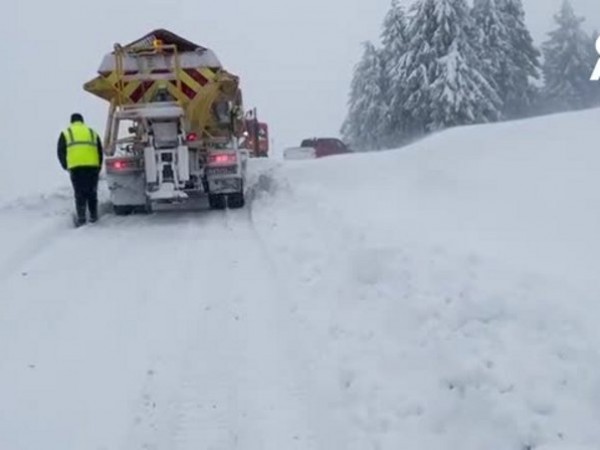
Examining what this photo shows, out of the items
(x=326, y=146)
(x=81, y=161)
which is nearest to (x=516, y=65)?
(x=326, y=146)

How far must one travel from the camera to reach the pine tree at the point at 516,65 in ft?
137

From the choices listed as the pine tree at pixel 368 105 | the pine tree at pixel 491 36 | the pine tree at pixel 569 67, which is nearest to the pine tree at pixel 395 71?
the pine tree at pixel 368 105

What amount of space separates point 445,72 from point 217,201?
23.6m

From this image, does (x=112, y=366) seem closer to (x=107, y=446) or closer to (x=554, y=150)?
(x=107, y=446)

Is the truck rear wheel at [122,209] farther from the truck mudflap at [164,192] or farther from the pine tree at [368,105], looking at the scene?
the pine tree at [368,105]

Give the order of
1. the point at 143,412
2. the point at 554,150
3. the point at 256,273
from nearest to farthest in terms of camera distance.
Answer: the point at 143,412, the point at 256,273, the point at 554,150

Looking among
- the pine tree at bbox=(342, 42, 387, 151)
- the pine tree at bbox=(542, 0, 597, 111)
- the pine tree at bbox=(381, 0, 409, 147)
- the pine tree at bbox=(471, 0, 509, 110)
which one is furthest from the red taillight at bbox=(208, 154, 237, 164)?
the pine tree at bbox=(542, 0, 597, 111)

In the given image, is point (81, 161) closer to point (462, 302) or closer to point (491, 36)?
point (462, 302)

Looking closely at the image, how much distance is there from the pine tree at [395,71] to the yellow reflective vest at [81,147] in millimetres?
26472

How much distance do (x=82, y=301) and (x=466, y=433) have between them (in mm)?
4091

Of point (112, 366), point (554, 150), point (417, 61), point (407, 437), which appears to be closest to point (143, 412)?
point (112, 366)

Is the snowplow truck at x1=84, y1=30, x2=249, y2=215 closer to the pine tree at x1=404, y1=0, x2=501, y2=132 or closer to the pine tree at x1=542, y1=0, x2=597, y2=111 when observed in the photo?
the pine tree at x1=404, y1=0, x2=501, y2=132

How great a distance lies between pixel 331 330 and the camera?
6168 millimetres

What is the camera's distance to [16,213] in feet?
42.4
